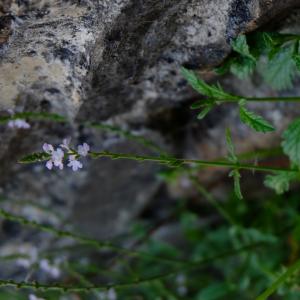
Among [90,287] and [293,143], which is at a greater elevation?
[293,143]

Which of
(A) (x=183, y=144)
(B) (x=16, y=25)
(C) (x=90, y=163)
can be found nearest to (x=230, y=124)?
(A) (x=183, y=144)

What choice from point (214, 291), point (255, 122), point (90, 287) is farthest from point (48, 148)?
point (214, 291)

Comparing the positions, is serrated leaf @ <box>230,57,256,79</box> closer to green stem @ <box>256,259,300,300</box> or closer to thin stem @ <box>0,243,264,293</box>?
green stem @ <box>256,259,300,300</box>

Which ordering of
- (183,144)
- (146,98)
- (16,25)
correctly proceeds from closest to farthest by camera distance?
(16,25) < (146,98) < (183,144)

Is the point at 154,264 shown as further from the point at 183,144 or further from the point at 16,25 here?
the point at 16,25

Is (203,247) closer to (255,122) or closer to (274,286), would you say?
(274,286)

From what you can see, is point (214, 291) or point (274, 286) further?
point (214, 291)

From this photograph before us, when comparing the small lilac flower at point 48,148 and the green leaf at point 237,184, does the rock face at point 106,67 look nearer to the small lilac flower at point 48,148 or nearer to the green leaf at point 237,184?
the small lilac flower at point 48,148

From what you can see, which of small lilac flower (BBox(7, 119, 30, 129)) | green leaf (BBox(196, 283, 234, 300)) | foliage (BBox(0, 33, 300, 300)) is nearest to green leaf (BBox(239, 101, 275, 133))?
foliage (BBox(0, 33, 300, 300))
